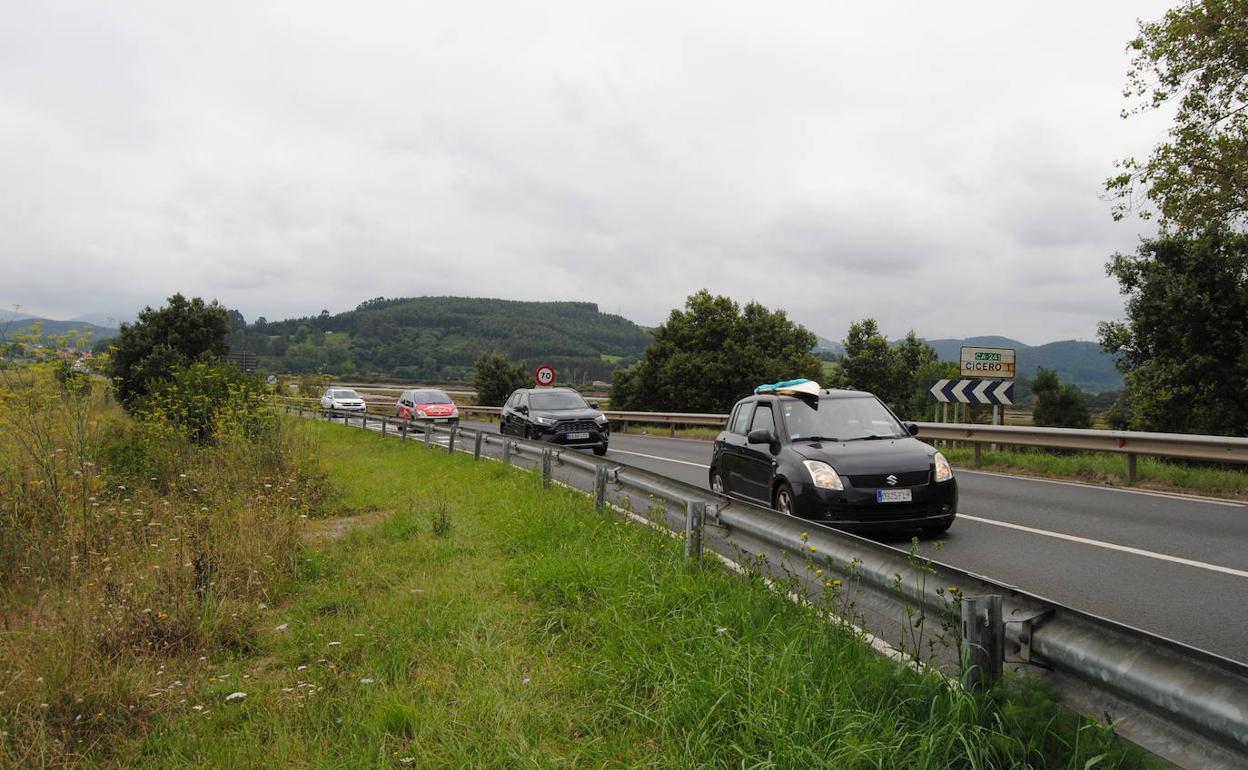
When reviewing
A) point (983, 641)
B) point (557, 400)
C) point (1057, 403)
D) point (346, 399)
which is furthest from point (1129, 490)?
point (1057, 403)

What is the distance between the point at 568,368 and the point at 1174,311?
85576mm

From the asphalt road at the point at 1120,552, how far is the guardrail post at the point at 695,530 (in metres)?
1.63

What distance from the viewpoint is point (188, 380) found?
1415 cm

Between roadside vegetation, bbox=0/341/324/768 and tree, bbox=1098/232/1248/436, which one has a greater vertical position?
tree, bbox=1098/232/1248/436

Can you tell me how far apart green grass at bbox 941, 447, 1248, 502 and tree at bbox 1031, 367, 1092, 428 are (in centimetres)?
5757

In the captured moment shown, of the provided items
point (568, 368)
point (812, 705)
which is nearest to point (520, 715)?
point (812, 705)

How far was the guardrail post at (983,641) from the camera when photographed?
2775 mm

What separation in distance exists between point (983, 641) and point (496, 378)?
7508 centimetres

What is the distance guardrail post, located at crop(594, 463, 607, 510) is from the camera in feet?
26.5

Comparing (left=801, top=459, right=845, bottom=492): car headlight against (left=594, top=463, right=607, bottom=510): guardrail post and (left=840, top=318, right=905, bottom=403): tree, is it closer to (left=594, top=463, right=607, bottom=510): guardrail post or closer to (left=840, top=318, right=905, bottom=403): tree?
(left=594, top=463, right=607, bottom=510): guardrail post

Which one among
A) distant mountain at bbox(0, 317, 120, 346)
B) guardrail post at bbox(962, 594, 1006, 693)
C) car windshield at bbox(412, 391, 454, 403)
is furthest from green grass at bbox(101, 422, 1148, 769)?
car windshield at bbox(412, 391, 454, 403)

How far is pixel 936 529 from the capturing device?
7941mm

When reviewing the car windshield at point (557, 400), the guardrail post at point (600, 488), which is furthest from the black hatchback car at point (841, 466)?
the car windshield at point (557, 400)

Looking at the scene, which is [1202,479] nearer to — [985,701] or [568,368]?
[985,701]
